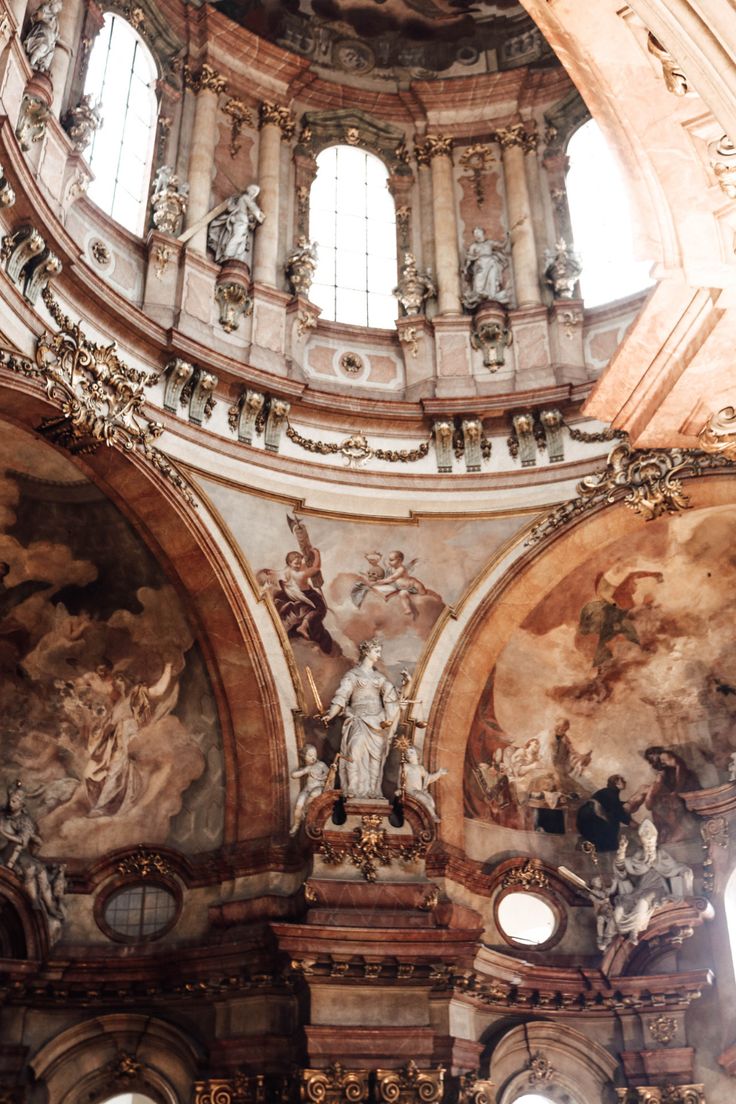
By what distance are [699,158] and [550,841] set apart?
11538mm

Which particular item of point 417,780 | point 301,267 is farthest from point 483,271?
point 417,780

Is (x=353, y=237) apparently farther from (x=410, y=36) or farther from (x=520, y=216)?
(x=410, y=36)

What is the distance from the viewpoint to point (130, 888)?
1580cm

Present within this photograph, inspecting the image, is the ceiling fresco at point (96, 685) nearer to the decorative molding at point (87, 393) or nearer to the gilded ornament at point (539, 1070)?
the decorative molding at point (87, 393)

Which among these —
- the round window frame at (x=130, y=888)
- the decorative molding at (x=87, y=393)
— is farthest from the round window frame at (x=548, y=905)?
the decorative molding at (x=87, y=393)

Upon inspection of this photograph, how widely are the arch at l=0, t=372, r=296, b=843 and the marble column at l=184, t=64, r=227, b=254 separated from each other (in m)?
4.20

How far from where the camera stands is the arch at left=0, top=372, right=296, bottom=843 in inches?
602

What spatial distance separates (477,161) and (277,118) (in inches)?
135

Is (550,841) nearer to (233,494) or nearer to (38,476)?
(233,494)

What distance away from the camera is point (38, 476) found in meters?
15.3

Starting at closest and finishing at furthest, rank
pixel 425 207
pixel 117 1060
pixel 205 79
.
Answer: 1. pixel 117 1060
2. pixel 205 79
3. pixel 425 207

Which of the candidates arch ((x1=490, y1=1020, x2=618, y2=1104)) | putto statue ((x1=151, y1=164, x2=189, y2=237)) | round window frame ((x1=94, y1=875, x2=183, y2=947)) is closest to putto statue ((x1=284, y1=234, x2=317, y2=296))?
putto statue ((x1=151, y1=164, x2=189, y2=237))

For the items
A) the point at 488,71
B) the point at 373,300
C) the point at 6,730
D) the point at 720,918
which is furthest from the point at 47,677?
the point at 488,71

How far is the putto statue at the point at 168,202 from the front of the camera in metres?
17.2
